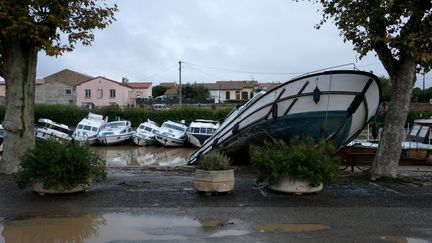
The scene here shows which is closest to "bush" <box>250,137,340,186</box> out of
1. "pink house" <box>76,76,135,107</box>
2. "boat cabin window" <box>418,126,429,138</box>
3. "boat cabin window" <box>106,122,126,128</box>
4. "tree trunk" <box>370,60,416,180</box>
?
"tree trunk" <box>370,60,416,180</box>

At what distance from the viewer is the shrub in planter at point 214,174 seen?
933 cm

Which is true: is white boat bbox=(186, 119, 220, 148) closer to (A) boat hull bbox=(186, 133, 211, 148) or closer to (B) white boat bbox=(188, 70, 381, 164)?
(A) boat hull bbox=(186, 133, 211, 148)

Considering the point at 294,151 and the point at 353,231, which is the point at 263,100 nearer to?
the point at 294,151

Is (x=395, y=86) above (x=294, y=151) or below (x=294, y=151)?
above

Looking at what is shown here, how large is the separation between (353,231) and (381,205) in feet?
6.98

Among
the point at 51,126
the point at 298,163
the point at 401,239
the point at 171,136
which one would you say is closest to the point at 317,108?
the point at 298,163

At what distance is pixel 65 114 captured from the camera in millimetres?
58500

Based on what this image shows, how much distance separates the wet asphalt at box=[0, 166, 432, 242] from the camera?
689 centimetres

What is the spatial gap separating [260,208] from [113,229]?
2709 millimetres

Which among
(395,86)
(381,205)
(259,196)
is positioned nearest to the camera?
(381,205)

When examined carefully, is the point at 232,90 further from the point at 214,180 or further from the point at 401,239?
the point at 401,239

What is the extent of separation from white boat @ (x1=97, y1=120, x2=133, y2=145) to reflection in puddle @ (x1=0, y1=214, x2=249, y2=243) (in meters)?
41.1

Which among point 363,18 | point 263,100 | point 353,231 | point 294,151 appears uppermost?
point 363,18

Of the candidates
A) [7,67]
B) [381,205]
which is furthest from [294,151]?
[7,67]
